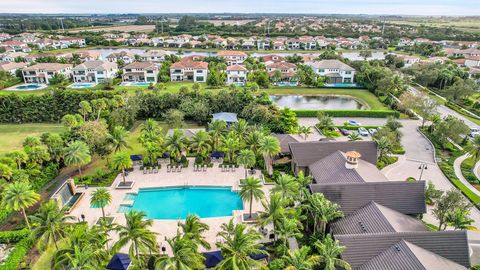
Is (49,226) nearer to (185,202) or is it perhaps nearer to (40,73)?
(185,202)

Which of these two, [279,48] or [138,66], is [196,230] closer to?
[138,66]

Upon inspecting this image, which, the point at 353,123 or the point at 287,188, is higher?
the point at 287,188

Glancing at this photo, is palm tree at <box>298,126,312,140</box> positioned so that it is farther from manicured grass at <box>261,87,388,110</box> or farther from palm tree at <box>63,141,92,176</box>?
manicured grass at <box>261,87,388,110</box>

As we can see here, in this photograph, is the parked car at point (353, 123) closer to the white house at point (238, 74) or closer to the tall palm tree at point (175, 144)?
the tall palm tree at point (175, 144)

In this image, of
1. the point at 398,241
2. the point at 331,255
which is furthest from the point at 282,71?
the point at 331,255

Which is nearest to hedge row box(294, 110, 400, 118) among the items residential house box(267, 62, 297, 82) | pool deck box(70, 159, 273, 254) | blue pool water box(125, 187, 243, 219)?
pool deck box(70, 159, 273, 254)
